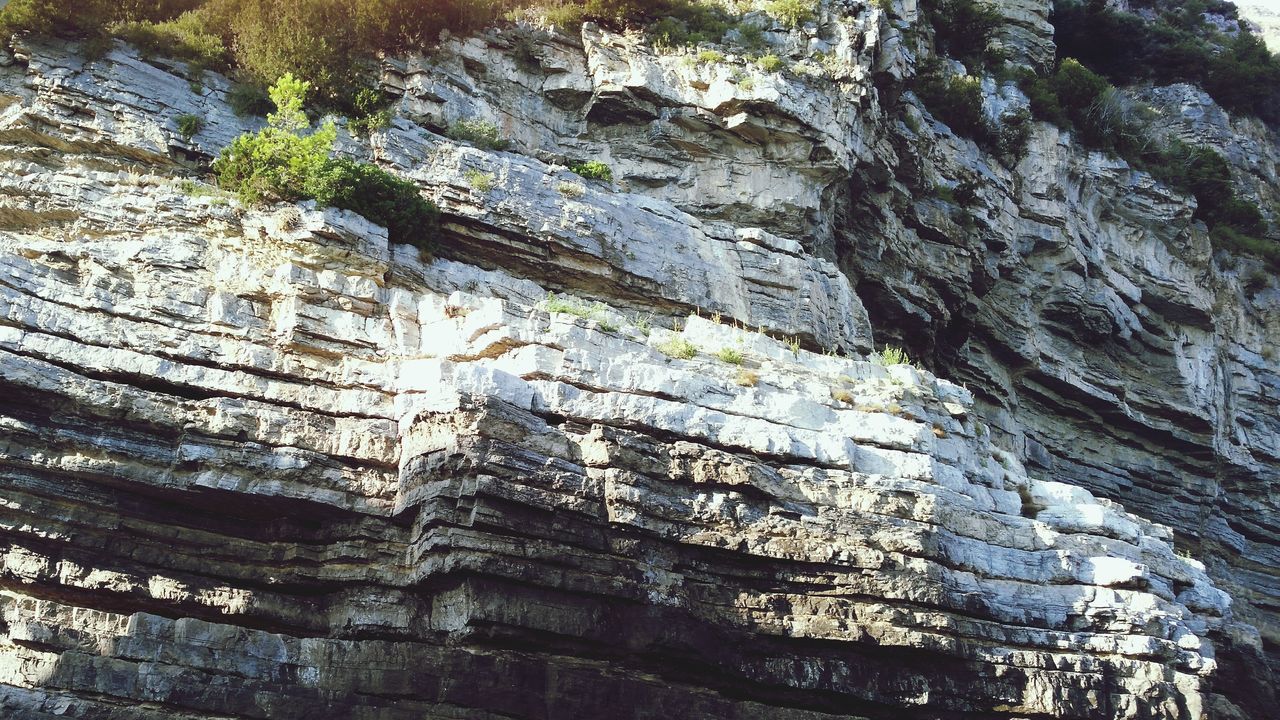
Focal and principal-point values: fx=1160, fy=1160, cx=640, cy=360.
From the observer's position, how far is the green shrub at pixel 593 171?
19891mm

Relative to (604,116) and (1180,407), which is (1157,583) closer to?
(604,116)

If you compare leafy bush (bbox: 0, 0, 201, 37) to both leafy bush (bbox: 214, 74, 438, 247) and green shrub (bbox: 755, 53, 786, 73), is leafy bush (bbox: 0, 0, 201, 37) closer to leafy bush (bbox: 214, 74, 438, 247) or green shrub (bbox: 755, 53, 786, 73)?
leafy bush (bbox: 214, 74, 438, 247)

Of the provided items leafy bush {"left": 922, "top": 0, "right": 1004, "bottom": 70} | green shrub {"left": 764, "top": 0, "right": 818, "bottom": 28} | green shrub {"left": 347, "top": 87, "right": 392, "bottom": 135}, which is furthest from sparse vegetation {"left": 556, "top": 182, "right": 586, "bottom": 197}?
leafy bush {"left": 922, "top": 0, "right": 1004, "bottom": 70}

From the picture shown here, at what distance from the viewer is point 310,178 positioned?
15.7 meters

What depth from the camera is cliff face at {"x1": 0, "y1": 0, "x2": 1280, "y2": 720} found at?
11.5 m

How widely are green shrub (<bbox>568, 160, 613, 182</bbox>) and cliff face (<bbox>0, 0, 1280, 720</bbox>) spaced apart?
0.21 m

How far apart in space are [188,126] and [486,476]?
9041mm

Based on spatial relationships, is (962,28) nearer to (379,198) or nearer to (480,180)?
(480,180)

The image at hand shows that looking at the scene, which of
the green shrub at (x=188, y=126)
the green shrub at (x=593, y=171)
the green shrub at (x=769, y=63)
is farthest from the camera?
the green shrub at (x=769, y=63)

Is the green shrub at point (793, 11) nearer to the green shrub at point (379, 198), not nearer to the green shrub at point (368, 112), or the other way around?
the green shrub at point (368, 112)

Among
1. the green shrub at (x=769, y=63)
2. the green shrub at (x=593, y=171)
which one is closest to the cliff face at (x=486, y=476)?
the green shrub at (x=593, y=171)

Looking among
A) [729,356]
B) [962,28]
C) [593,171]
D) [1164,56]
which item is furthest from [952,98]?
[729,356]

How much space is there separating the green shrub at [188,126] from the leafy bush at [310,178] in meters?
0.85

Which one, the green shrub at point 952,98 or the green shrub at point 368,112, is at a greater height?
the green shrub at point 952,98
